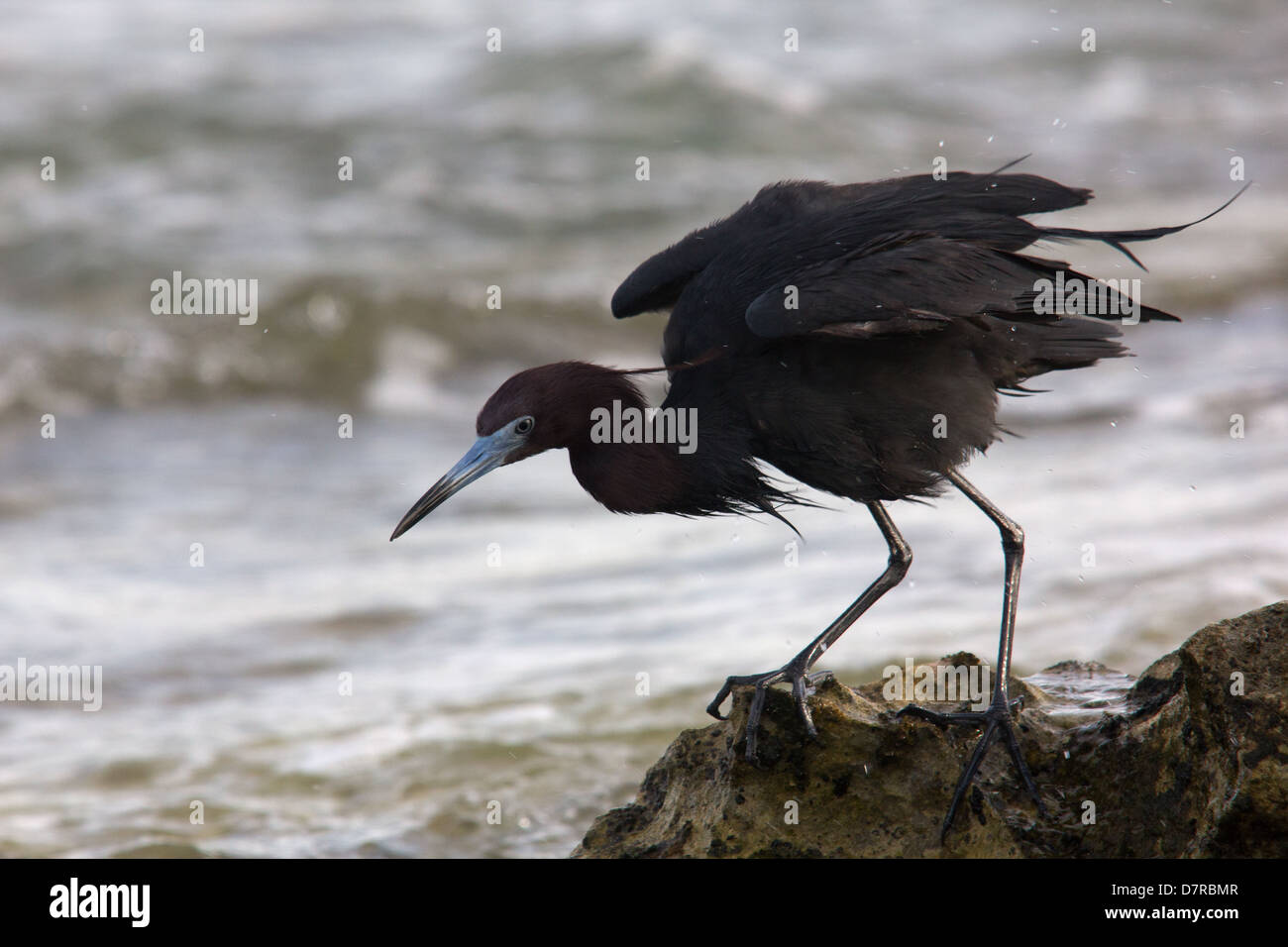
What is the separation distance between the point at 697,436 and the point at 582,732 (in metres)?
2.10

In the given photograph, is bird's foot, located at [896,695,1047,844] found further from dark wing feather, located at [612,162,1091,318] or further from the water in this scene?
the water

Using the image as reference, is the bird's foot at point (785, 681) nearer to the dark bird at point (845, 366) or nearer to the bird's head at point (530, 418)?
the dark bird at point (845, 366)

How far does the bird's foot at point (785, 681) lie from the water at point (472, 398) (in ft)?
4.63

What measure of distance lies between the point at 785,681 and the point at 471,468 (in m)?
1.09

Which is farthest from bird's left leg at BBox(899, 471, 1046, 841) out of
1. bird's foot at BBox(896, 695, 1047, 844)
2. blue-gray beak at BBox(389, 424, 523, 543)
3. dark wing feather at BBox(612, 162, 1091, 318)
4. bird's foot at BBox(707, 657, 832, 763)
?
blue-gray beak at BBox(389, 424, 523, 543)

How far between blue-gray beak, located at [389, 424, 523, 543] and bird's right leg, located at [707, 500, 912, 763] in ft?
3.09

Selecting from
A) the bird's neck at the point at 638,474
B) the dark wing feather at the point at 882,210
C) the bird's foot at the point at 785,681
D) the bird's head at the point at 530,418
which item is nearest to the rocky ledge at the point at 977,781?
the bird's foot at the point at 785,681

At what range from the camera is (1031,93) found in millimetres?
16688

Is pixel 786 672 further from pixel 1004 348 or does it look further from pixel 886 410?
pixel 1004 348

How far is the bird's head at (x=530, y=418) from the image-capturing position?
13.3 feet

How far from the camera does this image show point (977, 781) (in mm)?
3676

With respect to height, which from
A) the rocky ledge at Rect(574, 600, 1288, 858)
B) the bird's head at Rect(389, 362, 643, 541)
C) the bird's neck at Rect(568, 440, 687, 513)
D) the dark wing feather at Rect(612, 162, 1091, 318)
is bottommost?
the rocky ledge at Rect(574, 600, 1288, 858)

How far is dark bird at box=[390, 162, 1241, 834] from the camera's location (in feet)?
12.5

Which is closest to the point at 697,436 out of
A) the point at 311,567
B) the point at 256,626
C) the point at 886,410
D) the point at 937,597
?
the point at 886,410
